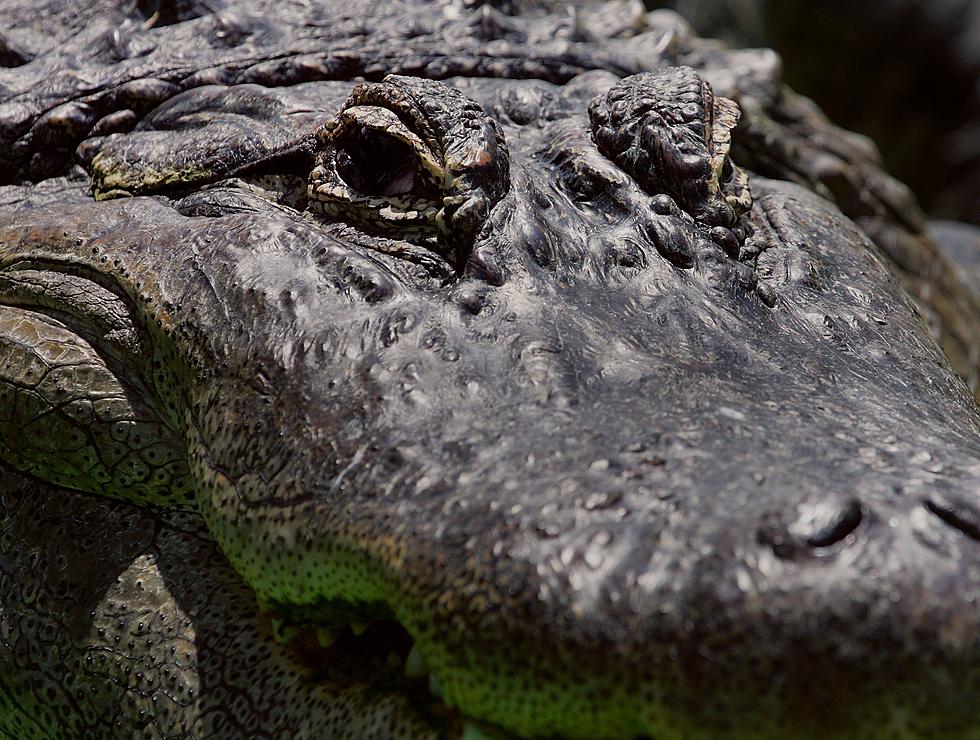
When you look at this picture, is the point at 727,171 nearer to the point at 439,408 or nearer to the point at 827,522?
the point at 439,408

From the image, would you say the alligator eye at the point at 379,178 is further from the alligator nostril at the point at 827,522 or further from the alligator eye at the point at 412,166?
the alligator nostril at the point at 827,522

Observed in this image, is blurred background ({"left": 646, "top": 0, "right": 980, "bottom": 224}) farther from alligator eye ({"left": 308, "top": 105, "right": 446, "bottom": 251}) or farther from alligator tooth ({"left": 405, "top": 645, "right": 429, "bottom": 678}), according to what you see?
alligator tooth ({"left": 405, "top": 645, "right": 429, "bottom": 678})

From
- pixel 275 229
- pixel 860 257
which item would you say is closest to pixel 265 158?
pixel 275 229

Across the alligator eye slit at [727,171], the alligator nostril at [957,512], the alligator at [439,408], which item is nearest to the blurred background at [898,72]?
the alligator eye slit at [727,171]

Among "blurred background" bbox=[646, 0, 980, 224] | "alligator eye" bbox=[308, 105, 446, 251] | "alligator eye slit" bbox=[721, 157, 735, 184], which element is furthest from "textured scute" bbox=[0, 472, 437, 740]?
"blurred background" bbox=[646, 0, 980, 224]

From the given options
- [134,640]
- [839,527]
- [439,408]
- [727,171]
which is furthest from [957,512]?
[134,640]

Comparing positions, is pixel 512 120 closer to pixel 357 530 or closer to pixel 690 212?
pixel 690 212
